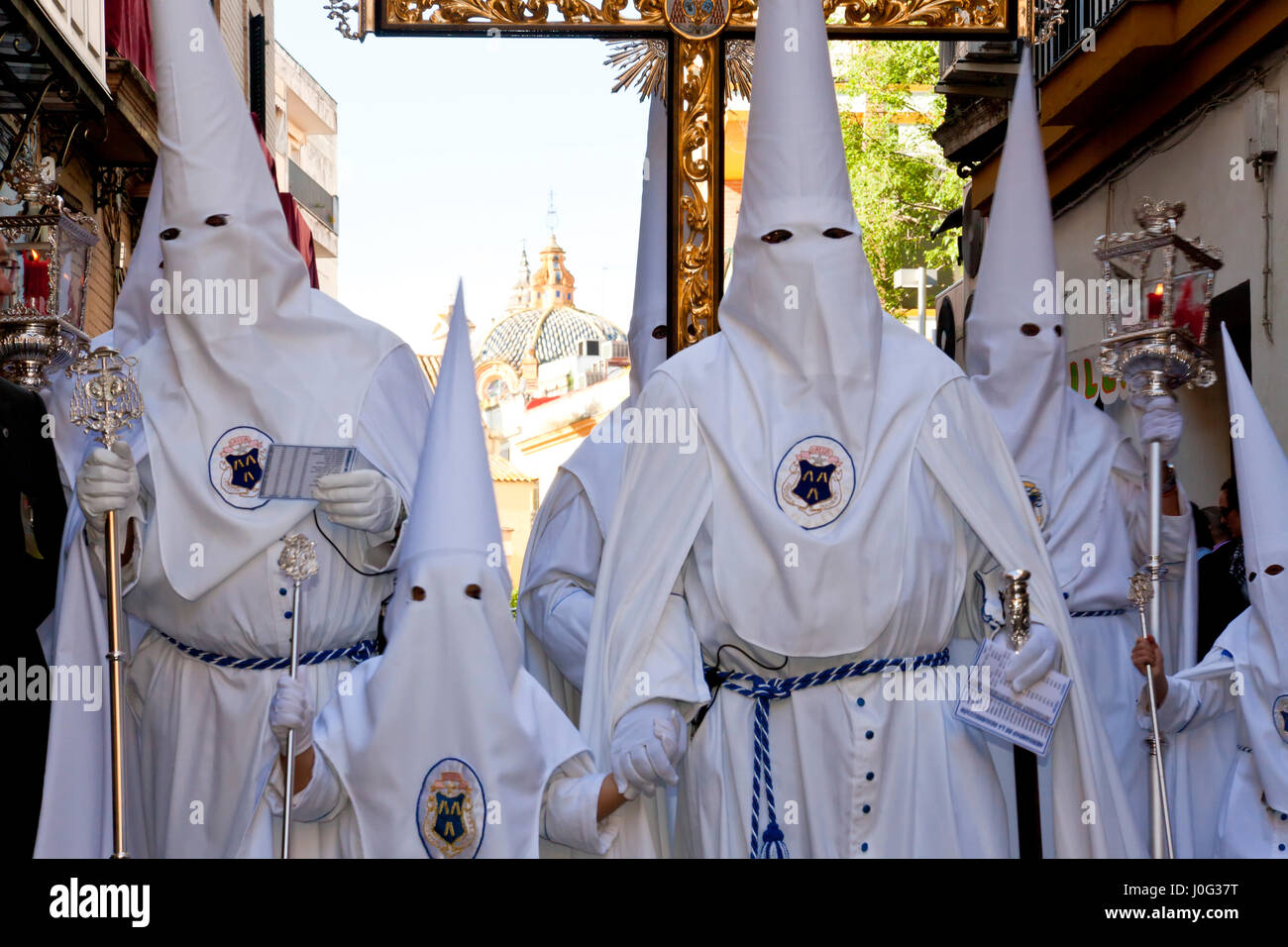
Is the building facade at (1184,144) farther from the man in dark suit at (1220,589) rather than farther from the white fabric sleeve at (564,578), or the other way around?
the white fabric sleeve at (564,578)

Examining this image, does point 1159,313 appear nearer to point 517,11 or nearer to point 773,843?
point 773,843

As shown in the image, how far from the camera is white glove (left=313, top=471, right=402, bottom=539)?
4766mm

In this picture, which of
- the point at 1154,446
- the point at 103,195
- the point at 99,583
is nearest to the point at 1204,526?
the point at 1154,446

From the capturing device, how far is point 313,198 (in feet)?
113

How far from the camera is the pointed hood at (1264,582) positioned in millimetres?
5105

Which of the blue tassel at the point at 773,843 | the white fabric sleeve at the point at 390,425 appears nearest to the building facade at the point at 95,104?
the white fabric sleeve at the point at 390,425

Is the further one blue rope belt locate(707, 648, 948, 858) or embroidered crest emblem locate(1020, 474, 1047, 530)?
embroidered crest emblem locate(1020, 474, 1047, 530)

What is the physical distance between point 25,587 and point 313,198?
30176 mm

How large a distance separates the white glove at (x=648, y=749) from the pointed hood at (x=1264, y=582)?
5.90 ft

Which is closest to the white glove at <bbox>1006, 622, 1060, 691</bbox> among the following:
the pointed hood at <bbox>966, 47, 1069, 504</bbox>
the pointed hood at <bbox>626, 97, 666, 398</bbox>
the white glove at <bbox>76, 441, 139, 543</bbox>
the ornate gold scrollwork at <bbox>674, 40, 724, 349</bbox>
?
the pointed hood at <bbox>966, 47, 1069, 504</bbox>

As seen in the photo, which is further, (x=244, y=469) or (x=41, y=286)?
(x=244, y=469)

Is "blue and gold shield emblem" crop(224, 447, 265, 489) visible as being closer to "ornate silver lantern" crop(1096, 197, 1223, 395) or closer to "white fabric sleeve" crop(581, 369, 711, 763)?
"white fabric sleeve" crop(581, 369, 711, 763)

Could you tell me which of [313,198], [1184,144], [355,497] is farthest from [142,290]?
[313,198]

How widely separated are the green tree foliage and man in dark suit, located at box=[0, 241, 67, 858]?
17205 millimetres
